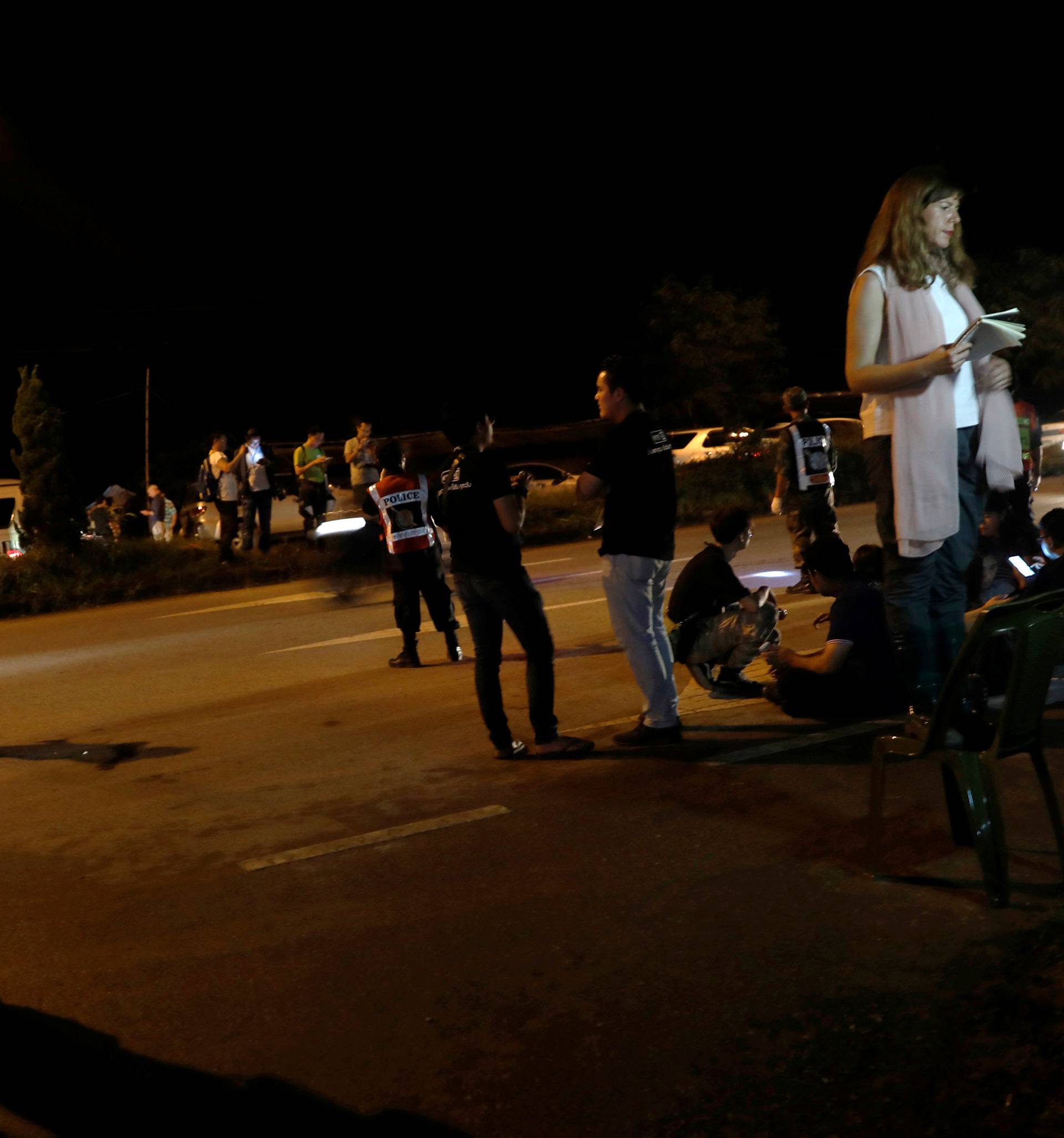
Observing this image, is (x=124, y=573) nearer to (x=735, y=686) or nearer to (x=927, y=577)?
(x=735, y=686)

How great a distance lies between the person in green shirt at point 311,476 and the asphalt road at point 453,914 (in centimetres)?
1242

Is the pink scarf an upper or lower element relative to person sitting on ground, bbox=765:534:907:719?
upper

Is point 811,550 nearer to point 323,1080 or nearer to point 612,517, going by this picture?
point 612,517

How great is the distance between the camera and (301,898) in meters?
4.84

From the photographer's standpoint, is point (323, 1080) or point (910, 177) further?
point (910, 177)

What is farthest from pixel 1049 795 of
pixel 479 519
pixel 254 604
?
pixel 254 604

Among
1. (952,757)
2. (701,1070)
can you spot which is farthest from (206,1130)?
(952,757)

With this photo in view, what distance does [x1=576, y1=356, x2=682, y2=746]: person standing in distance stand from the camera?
6406mm

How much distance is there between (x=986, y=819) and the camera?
4.10 metres

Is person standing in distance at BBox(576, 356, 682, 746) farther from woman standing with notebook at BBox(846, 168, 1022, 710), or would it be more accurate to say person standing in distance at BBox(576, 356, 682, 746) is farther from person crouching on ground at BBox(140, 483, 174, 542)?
person crouching on ground at BBox(140, 483, 174, 542)

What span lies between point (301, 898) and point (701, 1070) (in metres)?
1.91

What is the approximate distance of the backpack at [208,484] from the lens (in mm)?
19516

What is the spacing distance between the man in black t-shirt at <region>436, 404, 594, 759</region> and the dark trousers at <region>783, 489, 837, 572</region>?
240 inches

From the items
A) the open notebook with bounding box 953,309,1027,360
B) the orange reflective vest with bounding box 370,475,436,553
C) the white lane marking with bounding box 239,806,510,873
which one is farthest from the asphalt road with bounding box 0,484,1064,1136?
A: the orange reflective vest with bounding box 370,475,436,553
